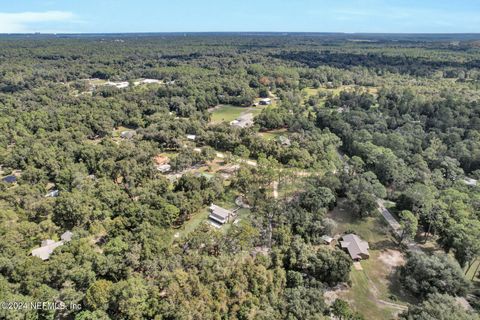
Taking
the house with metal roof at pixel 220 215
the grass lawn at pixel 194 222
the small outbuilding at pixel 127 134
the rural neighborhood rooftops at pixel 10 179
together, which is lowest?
the grass lawn at pixel 194 222

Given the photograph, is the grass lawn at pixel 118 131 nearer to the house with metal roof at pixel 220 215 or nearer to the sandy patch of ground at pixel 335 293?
the house with metal roof at pixel 220 215

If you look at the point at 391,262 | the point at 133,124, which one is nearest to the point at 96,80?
the point at 133,124

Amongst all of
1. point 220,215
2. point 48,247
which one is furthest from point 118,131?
point 220,215

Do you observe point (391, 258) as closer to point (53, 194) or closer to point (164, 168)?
point (164, 168)

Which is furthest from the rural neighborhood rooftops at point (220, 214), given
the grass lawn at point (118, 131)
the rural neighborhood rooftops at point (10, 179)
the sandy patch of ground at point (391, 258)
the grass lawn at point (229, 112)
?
the grass lawn at point (229, 112)

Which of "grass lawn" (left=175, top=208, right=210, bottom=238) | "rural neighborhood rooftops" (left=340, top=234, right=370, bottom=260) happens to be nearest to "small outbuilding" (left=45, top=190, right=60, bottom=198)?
"grass lawn" (left=175, top=208, right=210, bottom=238)

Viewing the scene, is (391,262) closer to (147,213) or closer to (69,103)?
(147,213)

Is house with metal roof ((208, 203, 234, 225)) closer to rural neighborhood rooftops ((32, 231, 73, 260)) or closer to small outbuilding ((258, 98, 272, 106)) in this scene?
rural neighborhood rooftops ((32, 231, 73, 260))
